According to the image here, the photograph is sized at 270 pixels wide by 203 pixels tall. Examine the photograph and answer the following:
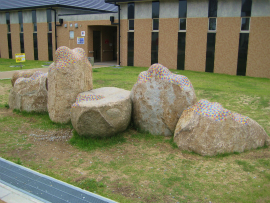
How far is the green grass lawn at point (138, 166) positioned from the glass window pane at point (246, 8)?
9741 millimetres

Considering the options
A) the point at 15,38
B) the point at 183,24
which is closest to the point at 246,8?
the point at 183,24

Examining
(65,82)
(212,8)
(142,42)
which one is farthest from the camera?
(142,42)

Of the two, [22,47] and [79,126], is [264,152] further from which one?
[22,47]

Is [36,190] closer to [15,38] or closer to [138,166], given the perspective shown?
[138,166]

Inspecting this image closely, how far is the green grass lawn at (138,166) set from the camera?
389cm

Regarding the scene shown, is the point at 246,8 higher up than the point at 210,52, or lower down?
higher up

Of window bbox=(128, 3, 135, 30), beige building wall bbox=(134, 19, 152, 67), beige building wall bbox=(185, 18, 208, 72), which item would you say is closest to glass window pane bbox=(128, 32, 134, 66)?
beige building wall bbox=(134, 19, 152, 67)

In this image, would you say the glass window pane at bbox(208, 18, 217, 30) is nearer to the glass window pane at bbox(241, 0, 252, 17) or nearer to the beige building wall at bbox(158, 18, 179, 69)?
the glass window pane at bbox(241, 0, 252, 17)

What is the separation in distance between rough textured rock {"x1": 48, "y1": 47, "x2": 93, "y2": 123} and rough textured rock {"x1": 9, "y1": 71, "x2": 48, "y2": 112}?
927mm

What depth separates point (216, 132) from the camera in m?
5.03

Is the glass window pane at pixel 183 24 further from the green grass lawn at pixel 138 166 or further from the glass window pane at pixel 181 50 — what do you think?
the green grass lawn at pixel 138 166

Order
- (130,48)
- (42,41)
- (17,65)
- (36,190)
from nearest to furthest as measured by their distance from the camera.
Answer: (36,190)
(130,48)
(17,65)
(42,41)

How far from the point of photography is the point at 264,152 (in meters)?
5.18

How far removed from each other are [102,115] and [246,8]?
1268cm
